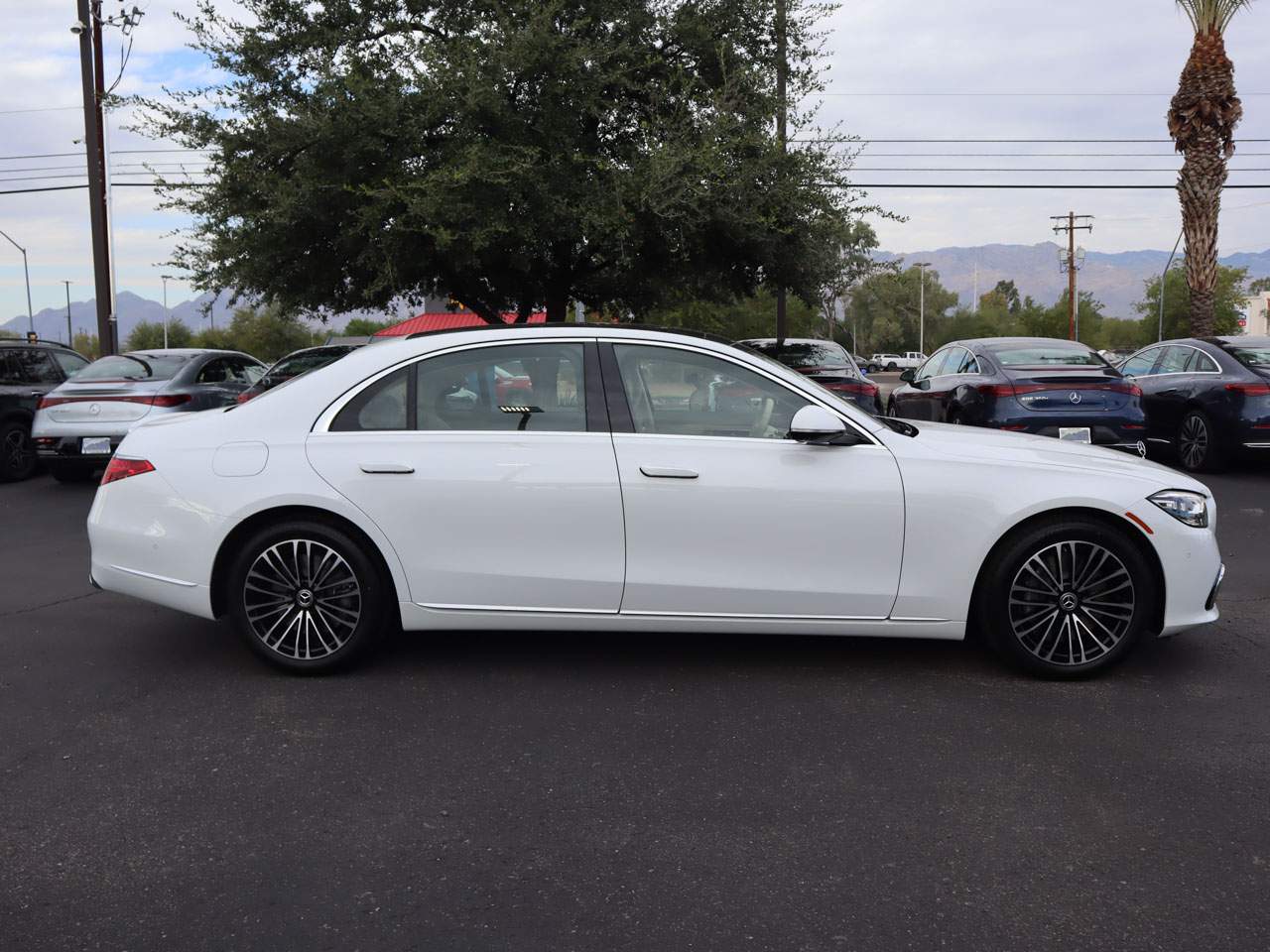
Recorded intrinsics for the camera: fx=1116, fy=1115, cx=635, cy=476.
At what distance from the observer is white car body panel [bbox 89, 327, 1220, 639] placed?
475 centimetres

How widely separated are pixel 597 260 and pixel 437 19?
4.22 meters

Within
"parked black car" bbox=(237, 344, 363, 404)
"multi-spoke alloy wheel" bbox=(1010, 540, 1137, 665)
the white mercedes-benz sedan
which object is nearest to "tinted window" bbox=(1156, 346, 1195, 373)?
the white mercedes-benz sedan

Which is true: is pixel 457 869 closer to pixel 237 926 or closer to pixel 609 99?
pixel 237 926

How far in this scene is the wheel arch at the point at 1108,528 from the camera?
4.79 m

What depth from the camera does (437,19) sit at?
54.2ft

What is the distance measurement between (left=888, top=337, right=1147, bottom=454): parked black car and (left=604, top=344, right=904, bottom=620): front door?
5.72 m

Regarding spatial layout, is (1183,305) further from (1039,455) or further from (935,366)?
(1039,455)

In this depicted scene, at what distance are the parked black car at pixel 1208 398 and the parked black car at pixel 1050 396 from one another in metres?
1.22

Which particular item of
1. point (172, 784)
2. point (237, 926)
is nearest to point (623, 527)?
point (172, 784)

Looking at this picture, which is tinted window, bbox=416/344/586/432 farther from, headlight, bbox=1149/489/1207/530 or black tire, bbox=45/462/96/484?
black tire, bbox=45/462/96/484

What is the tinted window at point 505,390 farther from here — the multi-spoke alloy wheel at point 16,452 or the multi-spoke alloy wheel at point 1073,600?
the multi-spoke alloy wheel at point 16,452

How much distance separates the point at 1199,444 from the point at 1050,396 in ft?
8.36

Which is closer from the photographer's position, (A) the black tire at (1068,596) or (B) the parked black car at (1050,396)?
(A) the black tire at (1068,596)

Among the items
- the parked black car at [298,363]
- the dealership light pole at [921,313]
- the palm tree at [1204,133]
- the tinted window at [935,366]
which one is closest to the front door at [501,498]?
the parked black car at [298,363]
